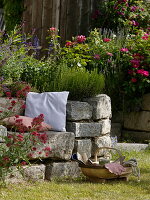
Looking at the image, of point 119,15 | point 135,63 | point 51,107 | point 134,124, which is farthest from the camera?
point 119,15

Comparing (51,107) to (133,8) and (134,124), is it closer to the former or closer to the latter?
(134,124)

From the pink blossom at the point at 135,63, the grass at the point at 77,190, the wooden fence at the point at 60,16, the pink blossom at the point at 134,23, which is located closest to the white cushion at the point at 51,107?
the grass at the point at 77,190

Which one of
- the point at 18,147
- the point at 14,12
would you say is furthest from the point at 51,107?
the point at 14,12

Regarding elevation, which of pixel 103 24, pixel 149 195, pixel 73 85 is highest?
pixel 103 24

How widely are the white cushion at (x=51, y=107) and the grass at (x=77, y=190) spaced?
621mm

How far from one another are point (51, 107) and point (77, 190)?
114cm

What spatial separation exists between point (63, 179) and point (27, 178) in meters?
0.42

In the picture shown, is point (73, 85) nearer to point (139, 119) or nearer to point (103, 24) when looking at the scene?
point (139, 119)

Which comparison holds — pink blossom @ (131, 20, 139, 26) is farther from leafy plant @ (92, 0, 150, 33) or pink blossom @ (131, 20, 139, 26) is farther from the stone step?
the stone step

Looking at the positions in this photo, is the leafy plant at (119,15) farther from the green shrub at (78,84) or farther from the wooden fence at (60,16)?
the green shrub at (78,84)

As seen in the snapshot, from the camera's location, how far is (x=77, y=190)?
4.36 meters

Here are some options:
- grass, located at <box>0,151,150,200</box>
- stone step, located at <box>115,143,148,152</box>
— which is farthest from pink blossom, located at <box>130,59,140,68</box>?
grass, located at <box>0,151,150,200</box>

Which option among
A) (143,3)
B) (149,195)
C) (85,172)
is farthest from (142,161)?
(143,3)

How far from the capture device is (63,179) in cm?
491
